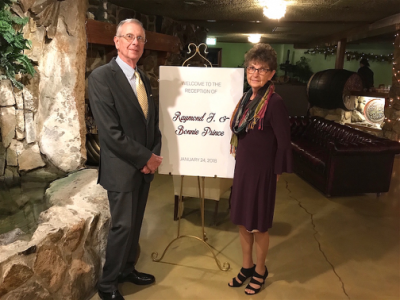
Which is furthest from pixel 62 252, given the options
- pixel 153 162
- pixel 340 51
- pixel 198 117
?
pixel 340 51

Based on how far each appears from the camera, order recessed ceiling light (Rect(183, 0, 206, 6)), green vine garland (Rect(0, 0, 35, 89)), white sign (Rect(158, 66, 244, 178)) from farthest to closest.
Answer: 1. recessed ceiling light (Rect(183, 0, 206, 6))
2. green vine garland (Rect(0, 0, 35, 89))
3. white sign (Rect(158, 66, 244, 178))

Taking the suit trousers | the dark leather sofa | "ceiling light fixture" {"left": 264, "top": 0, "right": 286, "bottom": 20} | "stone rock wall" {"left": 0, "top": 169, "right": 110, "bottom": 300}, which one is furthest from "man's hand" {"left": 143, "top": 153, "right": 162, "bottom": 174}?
"ceiling light fixture" {"left": 264, "top": 0, "right": 286, "bottom": 20}

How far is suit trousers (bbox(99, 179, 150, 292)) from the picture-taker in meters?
1.88

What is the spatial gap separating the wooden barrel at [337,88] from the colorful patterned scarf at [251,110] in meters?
5.05

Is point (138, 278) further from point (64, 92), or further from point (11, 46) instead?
point (11, 46)

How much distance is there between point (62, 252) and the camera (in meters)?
1.81

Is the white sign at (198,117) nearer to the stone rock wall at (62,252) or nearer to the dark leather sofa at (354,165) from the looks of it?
the stone rock wall at (62,252)

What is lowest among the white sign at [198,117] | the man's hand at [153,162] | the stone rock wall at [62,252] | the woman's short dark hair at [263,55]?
the stone rock wall at [62,252]

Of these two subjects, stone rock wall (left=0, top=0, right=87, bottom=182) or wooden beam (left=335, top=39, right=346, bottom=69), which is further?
wooden beam (left=335, top=39, right=346, bottom=69)

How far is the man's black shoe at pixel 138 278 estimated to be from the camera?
218 centimetres

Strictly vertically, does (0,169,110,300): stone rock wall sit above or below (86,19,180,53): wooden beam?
below

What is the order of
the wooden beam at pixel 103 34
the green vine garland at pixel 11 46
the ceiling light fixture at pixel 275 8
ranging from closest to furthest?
the green vine garland at pixel 11 46
the wooden beam at pixel 103 34
the ceiling light fixture at pixel 275 8

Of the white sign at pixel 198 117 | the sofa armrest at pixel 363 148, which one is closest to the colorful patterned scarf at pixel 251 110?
the white sign at pixel 198 117

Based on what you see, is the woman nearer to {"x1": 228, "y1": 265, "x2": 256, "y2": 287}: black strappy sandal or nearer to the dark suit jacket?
{"x1": 228, "y1": 265, "x2": 256, "y2": 287}: black strappy sandal
